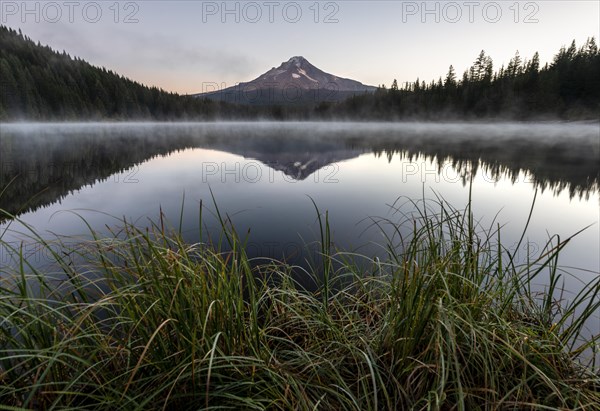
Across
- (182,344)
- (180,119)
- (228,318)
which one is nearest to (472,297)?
(228,318)

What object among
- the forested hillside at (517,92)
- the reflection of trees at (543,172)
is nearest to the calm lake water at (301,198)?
the reflection of trees at (543,172)

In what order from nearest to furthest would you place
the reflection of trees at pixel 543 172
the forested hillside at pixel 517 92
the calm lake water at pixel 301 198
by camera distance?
the calm lake water at pixel 301 198 < the reflection of trees at pixel 543 172 < the forested hillside at pixel 517 92

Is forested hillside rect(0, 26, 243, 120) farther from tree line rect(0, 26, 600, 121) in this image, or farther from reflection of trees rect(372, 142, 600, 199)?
reflection of trees rect(372, 142, 600, 199)

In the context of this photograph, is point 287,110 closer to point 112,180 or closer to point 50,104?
point 50,104

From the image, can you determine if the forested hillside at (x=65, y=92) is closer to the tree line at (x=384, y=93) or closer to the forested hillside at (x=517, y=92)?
the tree line at (x=384, y=93)

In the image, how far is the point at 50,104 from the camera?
6250 cm

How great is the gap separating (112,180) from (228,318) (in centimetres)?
1370

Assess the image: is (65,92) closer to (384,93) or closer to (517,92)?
(384,93)

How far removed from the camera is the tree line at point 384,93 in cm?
5497

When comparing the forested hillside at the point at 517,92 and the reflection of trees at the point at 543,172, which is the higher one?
the forested hillside at the point at 517,92

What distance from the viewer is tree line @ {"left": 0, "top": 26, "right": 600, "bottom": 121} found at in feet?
180

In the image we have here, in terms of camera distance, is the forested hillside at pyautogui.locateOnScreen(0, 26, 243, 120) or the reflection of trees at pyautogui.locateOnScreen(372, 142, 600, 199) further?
the forested hillside at pyautogui.locateOnScreen(0, 26, 243, 120)

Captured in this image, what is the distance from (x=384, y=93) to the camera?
94625 mm

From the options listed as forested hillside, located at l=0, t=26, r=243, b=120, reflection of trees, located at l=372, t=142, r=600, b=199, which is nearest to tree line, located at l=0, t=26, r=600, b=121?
forested hillside, located at l=0, t=26, r=243, b=120
